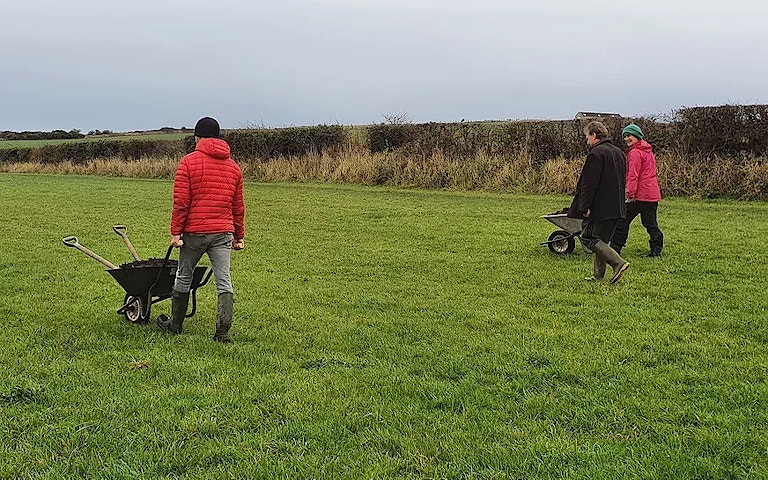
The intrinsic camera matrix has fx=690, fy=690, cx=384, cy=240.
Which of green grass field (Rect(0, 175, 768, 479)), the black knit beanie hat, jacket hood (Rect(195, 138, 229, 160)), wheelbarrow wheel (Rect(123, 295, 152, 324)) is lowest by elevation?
green grass field (Rect(0, 175, 768, 479))

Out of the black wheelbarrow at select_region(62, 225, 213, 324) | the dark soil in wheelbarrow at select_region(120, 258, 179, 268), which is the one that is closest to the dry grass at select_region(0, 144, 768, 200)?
the dark soil in wheelbarrow at select_region(120, 258, 179, 268)

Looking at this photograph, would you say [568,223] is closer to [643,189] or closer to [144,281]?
[643,189]

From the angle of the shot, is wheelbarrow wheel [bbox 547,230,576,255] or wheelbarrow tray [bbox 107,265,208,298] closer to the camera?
wheelbarrow tray [bbox 107,265,208,298]

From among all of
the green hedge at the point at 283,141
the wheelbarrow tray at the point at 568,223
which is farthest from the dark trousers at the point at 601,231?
the green hedge at the point at 283,141

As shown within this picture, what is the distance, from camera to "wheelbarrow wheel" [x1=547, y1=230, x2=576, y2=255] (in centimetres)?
889

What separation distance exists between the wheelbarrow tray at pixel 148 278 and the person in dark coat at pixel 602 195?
12.8ft

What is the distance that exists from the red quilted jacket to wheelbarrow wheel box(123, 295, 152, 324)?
0.91 metres

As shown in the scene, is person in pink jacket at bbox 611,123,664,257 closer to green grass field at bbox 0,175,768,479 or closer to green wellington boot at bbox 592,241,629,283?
green grass field at bbox 0,175,768,479

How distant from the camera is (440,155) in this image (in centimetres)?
1955

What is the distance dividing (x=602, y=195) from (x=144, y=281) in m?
4.50

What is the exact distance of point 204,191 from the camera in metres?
5.11

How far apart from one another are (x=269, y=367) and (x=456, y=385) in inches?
50.7

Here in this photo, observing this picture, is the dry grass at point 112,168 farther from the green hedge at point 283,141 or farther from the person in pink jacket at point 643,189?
the person in pink jacket at point 643,189

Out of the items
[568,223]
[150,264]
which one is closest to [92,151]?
[568,223]
